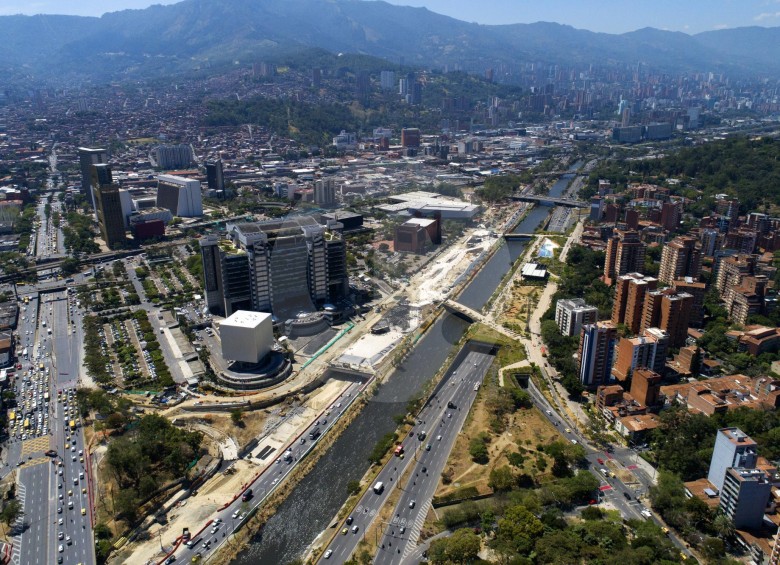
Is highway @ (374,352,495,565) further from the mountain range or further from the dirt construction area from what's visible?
the mountain range

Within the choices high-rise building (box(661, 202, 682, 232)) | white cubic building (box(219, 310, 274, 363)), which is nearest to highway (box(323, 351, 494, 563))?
white cubic building (box(219, 310, 274, 363))

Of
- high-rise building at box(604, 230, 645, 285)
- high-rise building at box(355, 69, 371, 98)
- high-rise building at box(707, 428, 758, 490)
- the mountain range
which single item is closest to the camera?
high-rise building at box(707, 428, 758, 490)

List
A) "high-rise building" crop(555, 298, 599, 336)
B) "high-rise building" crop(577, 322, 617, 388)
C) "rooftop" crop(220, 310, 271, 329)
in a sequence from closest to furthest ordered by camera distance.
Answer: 1. "high-rise building" crop(577, 322, 617, 388)
2. "rooftop" crop(220, 310, 271, 329)
3. "high-rise building" crop(555, 298, 599, 336)

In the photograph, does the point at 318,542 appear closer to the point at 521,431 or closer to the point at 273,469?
the point at 273,469

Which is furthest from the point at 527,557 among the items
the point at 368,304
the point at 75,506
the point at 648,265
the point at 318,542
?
the point at 648,265

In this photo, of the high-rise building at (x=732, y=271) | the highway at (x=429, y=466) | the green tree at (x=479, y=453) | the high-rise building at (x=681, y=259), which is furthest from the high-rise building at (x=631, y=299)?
the green tree at (x=479, y=453)

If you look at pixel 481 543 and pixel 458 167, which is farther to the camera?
pixel 458 167

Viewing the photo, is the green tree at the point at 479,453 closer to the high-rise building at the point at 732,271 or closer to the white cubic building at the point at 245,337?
the white cubic building at the point at 245,337
